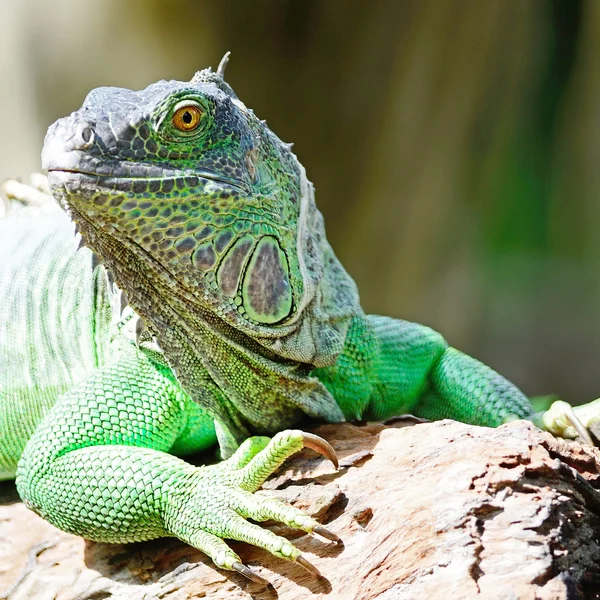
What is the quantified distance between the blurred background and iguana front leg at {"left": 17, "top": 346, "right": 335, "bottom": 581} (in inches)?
156

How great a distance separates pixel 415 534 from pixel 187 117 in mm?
1492

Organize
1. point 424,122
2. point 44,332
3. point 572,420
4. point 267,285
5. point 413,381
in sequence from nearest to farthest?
point 267,285 < point 572,420 < point 413,381 < point 44,332 < point 424,122

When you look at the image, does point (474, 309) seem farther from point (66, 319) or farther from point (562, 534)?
point (562, 534)

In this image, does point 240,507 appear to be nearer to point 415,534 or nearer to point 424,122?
point 415,534

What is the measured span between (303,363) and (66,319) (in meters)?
1.30

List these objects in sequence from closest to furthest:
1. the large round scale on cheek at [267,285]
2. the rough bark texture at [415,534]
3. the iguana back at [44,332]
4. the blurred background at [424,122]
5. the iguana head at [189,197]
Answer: the rough bark texture at [415,534] < the iguana head at [189,197] < the large round scale on cheek at [267,285] < the iguana back at [44,332] < the blurred background at [424,122]

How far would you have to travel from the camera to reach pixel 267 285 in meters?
2.62

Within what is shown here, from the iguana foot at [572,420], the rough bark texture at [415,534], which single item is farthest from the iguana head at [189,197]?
the iguana foot at [572,420]

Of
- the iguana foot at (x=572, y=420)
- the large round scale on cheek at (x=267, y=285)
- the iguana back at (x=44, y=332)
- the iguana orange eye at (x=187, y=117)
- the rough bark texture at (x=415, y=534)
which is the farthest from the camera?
the iguana back at (x=44, y=332)

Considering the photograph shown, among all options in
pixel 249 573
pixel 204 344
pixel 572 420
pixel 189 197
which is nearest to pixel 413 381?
pixel 572 420

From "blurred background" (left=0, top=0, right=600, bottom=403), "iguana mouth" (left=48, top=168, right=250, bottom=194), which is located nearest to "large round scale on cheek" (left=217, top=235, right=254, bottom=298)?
"iguana mouth" (left=48, top=168, right=250, bottom=194)

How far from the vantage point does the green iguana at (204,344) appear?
2387 mm

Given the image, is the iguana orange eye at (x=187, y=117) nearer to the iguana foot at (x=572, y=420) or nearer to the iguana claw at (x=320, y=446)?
the iguana claw at (x=320, y=446)

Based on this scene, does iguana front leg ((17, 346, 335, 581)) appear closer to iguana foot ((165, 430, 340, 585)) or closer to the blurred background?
iguana foot ((165, 430, 340, 585))
